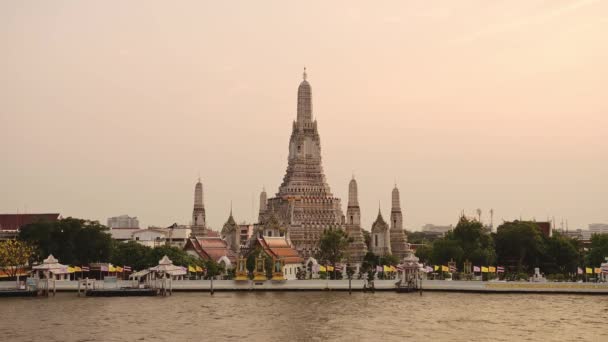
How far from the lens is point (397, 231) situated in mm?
159375

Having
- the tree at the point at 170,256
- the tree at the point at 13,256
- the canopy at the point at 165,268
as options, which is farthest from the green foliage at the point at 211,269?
the tree at the point at 13,256

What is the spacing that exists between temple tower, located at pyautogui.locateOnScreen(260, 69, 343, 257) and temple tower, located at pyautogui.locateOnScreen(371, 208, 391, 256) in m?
6.01

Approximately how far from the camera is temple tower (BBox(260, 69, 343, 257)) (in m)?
151

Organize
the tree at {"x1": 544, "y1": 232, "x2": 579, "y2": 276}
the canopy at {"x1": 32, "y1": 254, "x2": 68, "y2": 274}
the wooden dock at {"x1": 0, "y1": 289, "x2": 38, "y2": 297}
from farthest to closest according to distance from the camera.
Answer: the tree at {"x1": 544, "y1": 232, "x2": 579, "y2": 276}, the canopy at {"x1": 32, "y1": 254, "x2": 68, "y2": 274}, the wooden dock at {"x1": 0, "y1": 289, "x2": 38, "y2": 297}

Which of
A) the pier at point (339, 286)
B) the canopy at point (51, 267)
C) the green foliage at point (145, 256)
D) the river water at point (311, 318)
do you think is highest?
the green foliage at point (145, 256)

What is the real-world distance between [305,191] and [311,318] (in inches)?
3416

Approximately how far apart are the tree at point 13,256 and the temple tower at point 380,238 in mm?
63978

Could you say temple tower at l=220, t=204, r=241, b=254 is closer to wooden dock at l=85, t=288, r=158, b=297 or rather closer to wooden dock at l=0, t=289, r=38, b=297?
wooden dock at l=85, t=288, r=158, b=297

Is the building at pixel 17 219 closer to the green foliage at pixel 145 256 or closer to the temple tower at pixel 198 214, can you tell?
the temple tower at pixel 198 214

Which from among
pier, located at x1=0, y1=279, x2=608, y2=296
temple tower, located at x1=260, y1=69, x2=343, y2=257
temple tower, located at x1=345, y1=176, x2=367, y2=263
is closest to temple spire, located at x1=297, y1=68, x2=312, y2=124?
temple tower, located at x1=260, y1=69, x2=343, y2=257

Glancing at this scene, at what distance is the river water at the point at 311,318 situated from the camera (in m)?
59.3

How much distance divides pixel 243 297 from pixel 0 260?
27.7 metres

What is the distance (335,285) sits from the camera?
98.6 m

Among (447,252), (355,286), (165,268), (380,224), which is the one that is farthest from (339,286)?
(380,224)
